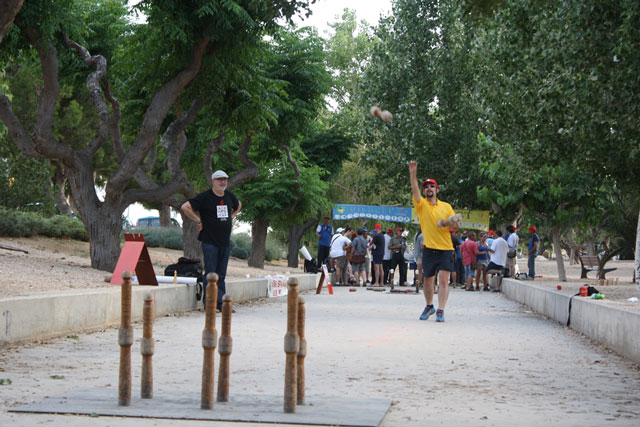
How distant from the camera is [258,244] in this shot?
38.6 meters

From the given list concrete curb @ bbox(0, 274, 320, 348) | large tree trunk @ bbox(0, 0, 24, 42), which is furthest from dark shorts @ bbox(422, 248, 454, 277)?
large tree trunk @ bbox(0, 0, 24, 42)

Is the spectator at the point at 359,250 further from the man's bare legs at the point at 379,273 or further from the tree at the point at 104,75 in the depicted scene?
the tree at the point at 104,75

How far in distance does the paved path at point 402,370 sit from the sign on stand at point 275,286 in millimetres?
7134

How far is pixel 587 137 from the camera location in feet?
62.3

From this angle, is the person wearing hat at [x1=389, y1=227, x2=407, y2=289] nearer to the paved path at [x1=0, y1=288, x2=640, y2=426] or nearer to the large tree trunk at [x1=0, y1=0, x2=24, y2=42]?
the paved path at [x1=0, y1=288, x2=640, y2=426]

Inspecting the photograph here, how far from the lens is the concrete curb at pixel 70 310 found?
984 cm

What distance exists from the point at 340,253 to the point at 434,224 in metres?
16.6

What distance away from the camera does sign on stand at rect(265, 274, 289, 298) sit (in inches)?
848

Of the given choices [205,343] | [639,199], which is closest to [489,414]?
[205,343]

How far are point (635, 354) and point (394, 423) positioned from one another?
15.9ft

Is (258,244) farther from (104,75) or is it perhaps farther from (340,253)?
(104,75)

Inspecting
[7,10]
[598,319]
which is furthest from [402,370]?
[7,10]

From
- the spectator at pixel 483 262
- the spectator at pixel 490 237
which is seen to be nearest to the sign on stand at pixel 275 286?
the spectator at pixel 483 262

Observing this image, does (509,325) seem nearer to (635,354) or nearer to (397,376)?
(635,354)
